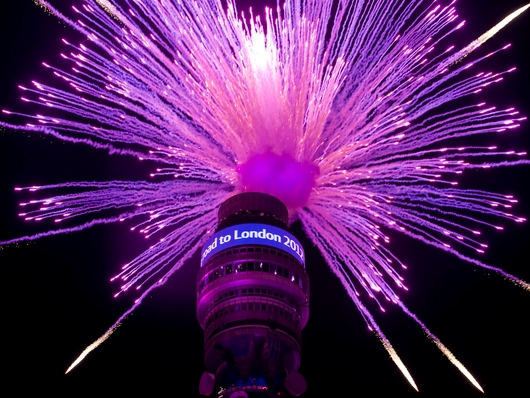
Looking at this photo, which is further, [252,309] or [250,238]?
[250,238]

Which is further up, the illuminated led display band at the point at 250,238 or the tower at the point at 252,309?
the illuminated led display band at the point at 250,238

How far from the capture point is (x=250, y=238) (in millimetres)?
74938

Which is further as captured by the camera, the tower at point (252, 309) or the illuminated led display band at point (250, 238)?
the illuminated led display band at point (250, 238)

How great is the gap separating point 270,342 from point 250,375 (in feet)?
17.1

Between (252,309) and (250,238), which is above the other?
(250,238)

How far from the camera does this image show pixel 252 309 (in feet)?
232

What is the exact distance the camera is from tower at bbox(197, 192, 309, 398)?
230 feet

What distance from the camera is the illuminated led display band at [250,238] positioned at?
→ 246 feet

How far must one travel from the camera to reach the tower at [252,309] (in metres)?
70.2

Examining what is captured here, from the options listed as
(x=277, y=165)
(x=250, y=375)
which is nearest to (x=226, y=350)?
(x=250, y=375)

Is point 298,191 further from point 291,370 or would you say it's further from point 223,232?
point 291,370

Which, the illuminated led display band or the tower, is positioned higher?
the illuminated led display band

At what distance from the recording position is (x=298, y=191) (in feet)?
234

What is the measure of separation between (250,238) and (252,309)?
9443 mm
